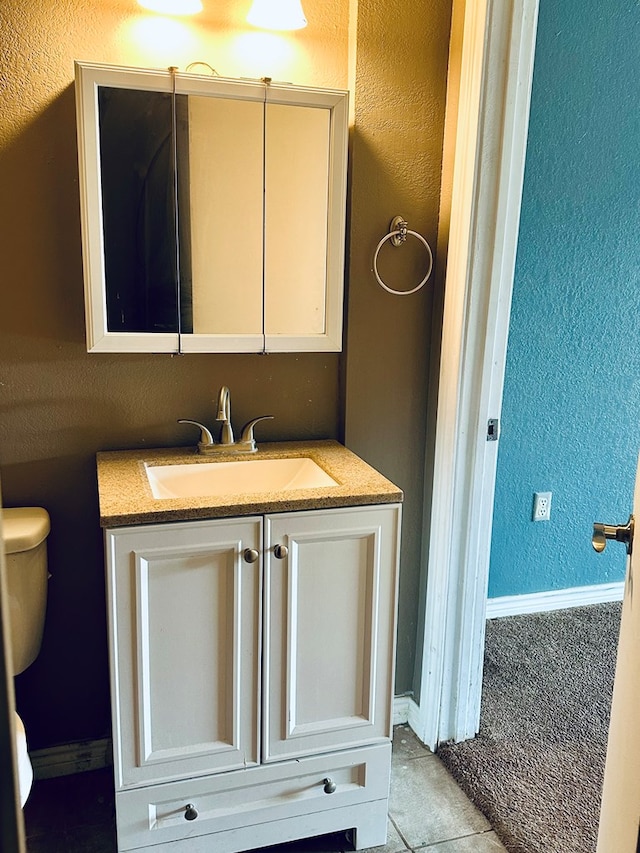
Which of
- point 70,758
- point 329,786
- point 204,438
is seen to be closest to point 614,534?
point 329,786

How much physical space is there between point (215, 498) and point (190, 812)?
0.71m

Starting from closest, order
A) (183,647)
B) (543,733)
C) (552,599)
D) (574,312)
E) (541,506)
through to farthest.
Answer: (183,647) → (543,733) → (574,312) → (541,506) → (552,599)

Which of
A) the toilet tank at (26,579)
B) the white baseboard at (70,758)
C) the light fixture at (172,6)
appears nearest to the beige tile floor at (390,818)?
the white baseboard at (70,758)

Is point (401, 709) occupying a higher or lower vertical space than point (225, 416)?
lower

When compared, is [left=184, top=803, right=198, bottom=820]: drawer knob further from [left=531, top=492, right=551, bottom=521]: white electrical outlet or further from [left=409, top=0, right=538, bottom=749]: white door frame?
[left=531, top=492, right=551, bottom=521]: white electrical outlet

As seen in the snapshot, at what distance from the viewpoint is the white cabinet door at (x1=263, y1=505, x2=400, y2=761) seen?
1594 millimetres

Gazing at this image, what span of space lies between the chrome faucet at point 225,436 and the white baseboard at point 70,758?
34.4 inches

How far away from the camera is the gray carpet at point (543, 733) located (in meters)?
1.80

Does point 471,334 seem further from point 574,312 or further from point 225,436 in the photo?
point 574,312

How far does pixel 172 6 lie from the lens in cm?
174

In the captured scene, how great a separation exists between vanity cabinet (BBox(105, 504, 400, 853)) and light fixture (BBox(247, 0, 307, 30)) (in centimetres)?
123

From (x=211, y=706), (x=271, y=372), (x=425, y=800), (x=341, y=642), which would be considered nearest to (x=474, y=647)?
(x=425, y=800)

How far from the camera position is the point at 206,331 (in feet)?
6.09

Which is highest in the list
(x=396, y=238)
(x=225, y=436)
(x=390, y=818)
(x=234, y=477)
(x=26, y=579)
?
(x=396, y=238)
